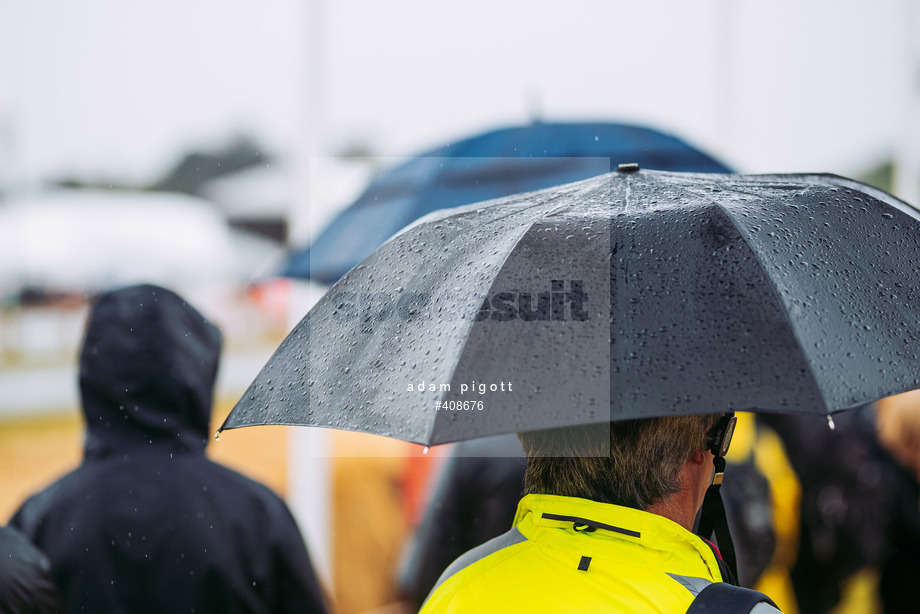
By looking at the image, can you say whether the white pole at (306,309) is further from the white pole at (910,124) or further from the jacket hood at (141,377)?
the white pole at (910,124)

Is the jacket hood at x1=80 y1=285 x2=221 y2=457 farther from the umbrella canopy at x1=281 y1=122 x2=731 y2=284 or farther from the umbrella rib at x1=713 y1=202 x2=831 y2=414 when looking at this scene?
the umbrella rib at x1=713 y1=202 x2=831 y2=414

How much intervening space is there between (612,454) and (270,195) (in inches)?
119

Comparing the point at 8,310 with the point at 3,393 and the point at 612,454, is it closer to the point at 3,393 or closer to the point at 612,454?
the point at 3,393

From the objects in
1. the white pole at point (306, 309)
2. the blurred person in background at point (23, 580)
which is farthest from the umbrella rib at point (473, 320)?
the white pole at point (306, 309)

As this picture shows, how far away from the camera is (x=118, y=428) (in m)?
2.03

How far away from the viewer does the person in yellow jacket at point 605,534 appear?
1.11 meters

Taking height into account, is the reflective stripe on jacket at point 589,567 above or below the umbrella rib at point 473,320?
below

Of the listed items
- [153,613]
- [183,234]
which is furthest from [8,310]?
[153,613]

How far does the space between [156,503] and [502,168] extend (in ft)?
4.77

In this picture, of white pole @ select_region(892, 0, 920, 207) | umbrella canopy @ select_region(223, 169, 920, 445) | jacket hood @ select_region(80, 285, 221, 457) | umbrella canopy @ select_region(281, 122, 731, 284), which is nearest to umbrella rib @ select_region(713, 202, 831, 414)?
umbrella canopy @ select_region(223, 169, 920, 445)

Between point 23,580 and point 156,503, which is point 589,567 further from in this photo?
point 156,503

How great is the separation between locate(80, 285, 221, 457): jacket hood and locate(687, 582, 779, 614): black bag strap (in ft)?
4.83

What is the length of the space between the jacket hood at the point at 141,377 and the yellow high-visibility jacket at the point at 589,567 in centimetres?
110

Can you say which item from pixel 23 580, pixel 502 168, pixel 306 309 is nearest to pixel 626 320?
pixel 23 580
